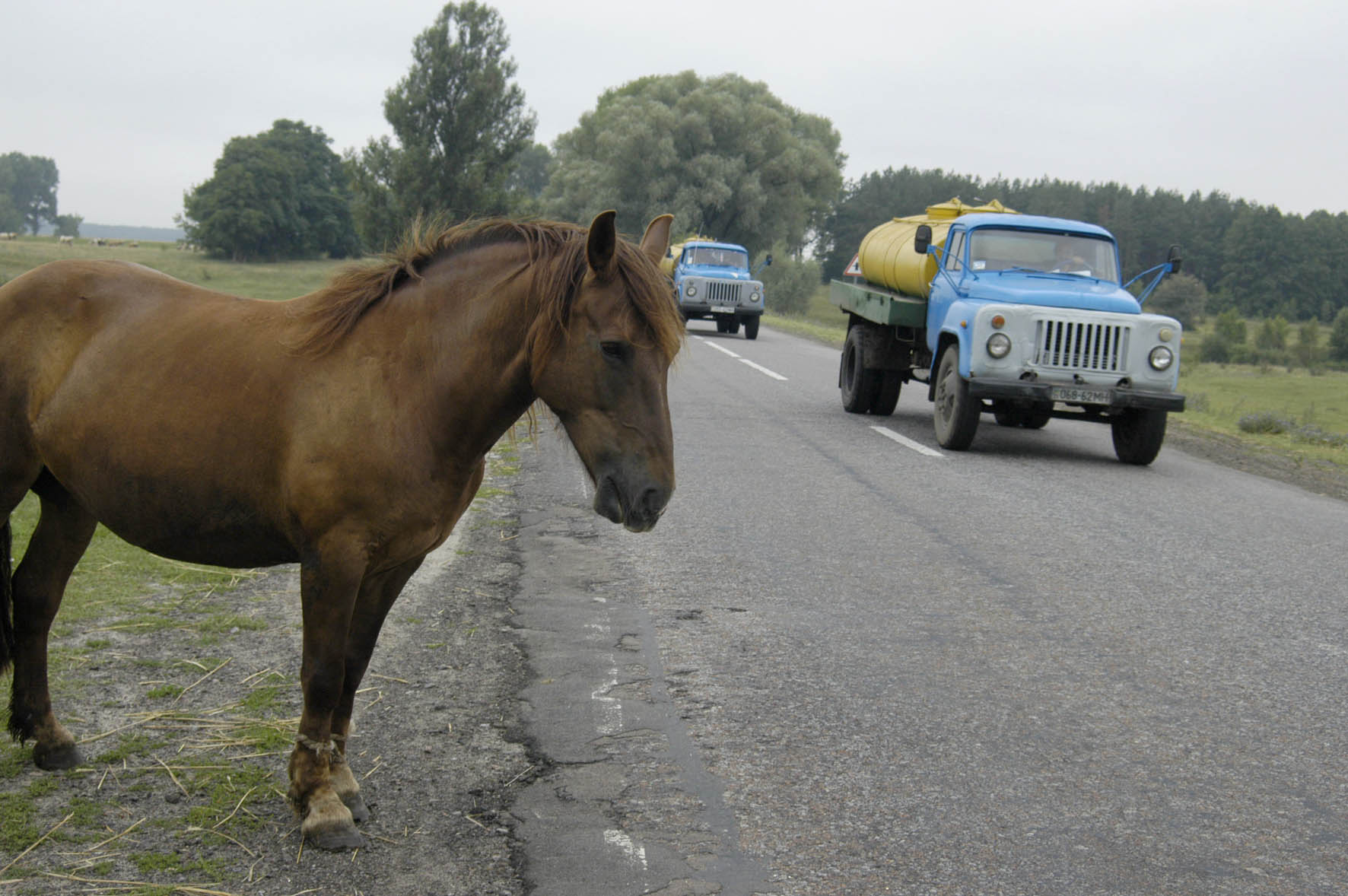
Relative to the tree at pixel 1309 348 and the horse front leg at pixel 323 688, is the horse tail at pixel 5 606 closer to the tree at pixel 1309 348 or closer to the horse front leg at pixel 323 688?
the horse front leg at pixel 323 688

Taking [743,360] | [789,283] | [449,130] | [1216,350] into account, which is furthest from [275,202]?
[743,360]

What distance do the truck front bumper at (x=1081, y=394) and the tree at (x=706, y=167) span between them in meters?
45.6

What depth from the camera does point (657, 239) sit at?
354 cm

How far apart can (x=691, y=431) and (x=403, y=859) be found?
8766 millimetres

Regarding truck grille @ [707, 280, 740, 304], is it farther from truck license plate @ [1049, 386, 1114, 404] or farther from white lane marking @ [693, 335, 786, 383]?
truck license plate @ [1049, 386, 1114, 404]

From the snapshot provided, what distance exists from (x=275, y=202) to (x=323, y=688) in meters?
72.9

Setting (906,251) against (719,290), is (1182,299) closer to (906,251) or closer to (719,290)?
(719,290)

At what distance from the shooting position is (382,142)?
162 ft

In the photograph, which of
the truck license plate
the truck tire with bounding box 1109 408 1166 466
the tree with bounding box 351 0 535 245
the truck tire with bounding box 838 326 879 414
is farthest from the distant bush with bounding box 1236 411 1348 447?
the tree with bounding box 351 0 535 245

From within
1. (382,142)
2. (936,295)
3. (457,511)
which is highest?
(382,142)

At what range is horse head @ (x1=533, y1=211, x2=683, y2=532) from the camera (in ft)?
9.66

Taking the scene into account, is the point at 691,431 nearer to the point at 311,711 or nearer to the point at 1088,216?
the point at 311,711

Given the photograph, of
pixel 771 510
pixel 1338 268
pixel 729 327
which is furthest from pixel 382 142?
pixel 1338 268

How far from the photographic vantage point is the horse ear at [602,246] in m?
2.87
